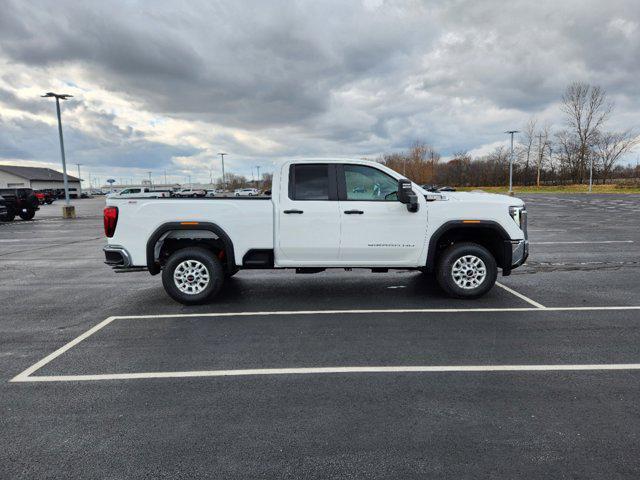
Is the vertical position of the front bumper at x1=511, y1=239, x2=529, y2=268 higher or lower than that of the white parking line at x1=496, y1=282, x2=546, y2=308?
higher

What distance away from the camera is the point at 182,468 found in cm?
271

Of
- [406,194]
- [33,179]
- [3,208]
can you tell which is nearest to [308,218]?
[406,194]

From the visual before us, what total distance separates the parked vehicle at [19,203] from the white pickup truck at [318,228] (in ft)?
73.4

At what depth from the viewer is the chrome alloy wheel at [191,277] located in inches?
249

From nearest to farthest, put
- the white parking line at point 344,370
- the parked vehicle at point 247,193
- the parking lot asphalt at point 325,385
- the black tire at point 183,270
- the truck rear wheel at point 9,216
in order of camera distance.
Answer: the parking lot asphalt at point 325,385
the white parking line at point 344,370
the black tire at point 183,270
the parked vehicle at point 247,193
the truck rear wheel at point 9,216

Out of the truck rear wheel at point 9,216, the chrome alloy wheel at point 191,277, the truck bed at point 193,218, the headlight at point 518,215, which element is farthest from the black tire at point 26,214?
the headlight at point 518,215

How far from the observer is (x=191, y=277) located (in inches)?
250

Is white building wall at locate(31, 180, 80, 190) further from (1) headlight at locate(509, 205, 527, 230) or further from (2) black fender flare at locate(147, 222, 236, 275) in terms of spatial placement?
(1) headlight at locate(509, 205, 527, 230)

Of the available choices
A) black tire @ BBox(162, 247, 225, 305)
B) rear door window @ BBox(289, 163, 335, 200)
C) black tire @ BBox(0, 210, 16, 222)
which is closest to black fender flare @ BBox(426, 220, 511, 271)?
rear door window @ BBox(289, 163, 335, 200)

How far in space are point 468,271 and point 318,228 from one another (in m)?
2.35

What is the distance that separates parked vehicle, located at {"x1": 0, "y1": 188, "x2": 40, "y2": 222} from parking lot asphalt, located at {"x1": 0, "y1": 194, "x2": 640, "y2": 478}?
2056 centimetres

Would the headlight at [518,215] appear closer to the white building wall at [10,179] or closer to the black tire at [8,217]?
the black tire at [8,217]

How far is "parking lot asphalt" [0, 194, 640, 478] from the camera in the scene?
2.79 metres

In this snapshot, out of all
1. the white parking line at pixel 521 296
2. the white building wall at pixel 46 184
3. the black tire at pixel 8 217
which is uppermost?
the white building wall at pixel 46 184
